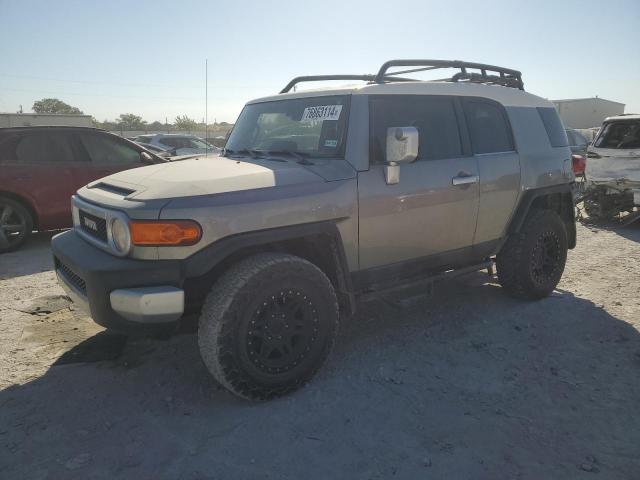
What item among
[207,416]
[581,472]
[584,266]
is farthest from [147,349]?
[584,266]

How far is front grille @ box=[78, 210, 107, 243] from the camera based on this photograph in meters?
2.85

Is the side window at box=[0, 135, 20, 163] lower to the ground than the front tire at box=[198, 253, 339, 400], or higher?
higher

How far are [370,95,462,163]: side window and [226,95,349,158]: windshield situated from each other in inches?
9.8

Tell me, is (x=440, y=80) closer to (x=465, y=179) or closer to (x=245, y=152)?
(x=465, y=179)

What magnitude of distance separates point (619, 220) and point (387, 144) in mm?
7343

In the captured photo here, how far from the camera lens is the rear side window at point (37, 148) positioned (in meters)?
6.39

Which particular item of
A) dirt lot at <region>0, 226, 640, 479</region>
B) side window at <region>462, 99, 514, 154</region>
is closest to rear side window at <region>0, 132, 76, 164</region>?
dirt lot at <region>0, 226, 640, 479</region>

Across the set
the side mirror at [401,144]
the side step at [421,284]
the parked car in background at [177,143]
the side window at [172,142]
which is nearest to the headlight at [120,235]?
the side step at [421,284]

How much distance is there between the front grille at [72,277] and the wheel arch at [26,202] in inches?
152

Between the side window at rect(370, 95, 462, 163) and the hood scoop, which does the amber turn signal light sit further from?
the side window at rect(370, 95, 462, 163)

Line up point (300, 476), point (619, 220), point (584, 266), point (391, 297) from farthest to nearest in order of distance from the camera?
point (619, 220)
point (584, 266)
point (391, 297)
point (300, 476)

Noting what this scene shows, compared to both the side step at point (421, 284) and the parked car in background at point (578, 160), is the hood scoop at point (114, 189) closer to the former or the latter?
the side step at point (421, 284)

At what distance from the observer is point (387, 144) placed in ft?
10.0

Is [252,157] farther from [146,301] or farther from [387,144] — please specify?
[146,301]
